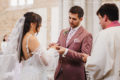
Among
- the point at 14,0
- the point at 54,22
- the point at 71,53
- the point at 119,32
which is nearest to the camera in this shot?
the point at 119,32

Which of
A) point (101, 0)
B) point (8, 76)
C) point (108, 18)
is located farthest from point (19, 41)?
point (101, 0)

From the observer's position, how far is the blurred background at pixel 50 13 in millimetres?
5129

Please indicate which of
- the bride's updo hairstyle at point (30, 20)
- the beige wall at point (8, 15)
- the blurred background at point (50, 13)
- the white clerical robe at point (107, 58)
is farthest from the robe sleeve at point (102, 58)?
the beige wall at point (8, 15)

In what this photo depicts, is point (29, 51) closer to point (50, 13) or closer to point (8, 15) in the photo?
point (50, 13)

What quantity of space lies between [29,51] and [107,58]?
124 centimetres

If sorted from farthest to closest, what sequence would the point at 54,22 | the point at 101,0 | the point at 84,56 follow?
the point at 54,22 < the point at 101,0 < the point at 84,56

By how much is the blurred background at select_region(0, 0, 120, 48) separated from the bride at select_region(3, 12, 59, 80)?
2.26 meters

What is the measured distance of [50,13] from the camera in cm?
702

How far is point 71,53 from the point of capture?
285 cm

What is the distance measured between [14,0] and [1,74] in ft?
19.4

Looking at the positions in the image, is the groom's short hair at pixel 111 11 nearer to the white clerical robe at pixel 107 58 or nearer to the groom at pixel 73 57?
the white clerical robe at pixel 107 58

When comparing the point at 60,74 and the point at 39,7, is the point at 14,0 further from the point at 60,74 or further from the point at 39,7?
the point at 60,74

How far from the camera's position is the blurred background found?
513 centimetres

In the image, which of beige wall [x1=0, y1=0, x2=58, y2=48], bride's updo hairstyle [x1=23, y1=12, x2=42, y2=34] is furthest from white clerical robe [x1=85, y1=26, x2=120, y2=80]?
beige wall [x1=0, y1=0, x2=58, y2=48]
